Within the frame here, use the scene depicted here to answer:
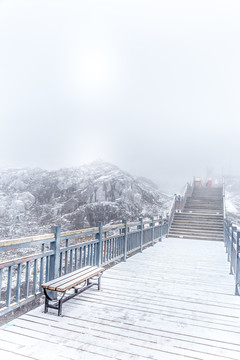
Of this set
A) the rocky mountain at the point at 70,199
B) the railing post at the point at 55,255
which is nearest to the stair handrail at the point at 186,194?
the railing post at the point at 55,255

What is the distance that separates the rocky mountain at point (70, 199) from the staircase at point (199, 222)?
50346 millimetres

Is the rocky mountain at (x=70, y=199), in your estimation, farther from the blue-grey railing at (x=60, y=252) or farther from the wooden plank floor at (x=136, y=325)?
the wooden plank floor at (x=136, y=325)

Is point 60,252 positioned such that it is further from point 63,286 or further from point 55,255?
point 63,286

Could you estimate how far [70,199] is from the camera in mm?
93938

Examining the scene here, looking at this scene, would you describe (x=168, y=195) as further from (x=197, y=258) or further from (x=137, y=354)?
(x=137, y=354)

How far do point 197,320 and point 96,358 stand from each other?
1862mm

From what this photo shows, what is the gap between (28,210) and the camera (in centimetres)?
9169

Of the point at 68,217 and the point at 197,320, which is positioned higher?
the point at 197,320

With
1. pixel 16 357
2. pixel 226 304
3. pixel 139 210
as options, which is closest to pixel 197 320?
pixel 226 304

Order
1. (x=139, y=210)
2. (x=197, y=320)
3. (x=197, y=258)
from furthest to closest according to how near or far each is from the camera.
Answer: (x=139, y=210), (x=197, y=258), (x=197, y=320)

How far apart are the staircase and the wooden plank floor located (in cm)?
1040

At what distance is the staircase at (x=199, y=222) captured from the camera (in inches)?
638

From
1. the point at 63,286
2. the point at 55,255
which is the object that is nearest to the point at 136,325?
the point at 63,286

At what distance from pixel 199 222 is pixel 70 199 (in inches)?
3137
